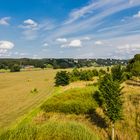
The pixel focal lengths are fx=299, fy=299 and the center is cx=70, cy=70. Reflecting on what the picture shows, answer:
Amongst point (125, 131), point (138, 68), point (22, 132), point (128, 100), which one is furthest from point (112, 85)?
point (138, 68)

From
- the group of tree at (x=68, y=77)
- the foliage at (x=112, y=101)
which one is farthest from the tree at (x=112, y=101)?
the group of tree at (x=68, y=77)

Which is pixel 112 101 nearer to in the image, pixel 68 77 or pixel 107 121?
pixel 107 121

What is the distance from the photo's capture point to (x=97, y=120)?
51438 millimetres

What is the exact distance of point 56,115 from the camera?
189 ft

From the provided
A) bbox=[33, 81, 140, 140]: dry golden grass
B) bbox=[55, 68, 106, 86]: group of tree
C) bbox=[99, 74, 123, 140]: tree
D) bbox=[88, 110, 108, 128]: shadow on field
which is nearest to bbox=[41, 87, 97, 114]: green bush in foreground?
bbox=[33, 81, 140, 140]: dry golden grass

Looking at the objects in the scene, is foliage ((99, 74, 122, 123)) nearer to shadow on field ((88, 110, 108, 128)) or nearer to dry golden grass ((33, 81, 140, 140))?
dry golden grass ((33, 81, 140, 140))

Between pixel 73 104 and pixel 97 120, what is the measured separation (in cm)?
883

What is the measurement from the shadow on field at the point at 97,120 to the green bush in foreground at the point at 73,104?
247cm

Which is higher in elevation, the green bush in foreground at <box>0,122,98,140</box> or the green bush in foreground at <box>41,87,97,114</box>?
the green bush in foreground at <box>0,122,98,140</box>

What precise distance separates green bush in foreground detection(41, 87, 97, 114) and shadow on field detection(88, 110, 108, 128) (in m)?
2.47

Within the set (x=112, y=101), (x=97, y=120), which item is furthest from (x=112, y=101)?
(x=97, y=120)

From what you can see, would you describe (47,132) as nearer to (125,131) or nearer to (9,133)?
(9,133)

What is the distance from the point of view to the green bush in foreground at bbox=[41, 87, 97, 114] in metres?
58.3

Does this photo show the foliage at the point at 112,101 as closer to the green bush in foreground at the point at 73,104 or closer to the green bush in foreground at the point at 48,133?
the green bush in foreground at the point at 73,104
